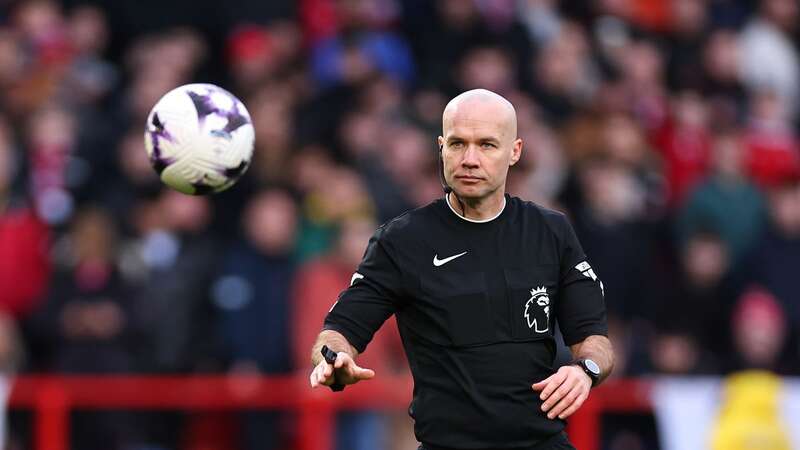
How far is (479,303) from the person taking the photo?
664 centimetres

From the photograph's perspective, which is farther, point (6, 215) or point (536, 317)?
point (6, 215)

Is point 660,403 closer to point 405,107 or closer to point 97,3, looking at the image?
point 405,107

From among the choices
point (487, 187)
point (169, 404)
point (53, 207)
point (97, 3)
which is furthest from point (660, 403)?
point (97, 3)

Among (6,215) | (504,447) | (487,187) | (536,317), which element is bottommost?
(504,447)

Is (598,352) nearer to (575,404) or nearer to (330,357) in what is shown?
(575,404)

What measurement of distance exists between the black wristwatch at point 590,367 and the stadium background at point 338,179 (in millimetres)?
5178

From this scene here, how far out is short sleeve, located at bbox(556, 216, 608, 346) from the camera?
6.78m

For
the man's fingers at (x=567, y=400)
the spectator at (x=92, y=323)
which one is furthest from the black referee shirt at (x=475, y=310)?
the spectator at (x=92, y=323)

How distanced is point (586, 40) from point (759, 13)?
1.98 m

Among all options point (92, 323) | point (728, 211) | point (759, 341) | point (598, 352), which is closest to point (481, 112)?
point (598, 352)

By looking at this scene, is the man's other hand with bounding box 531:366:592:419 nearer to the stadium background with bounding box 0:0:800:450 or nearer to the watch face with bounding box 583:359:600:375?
the watch face with bounding box 583:359:600:375

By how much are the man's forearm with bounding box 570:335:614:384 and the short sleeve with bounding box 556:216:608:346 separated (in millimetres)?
25

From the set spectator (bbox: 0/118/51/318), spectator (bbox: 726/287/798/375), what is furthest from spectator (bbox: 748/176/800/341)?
spectator (bbox: 0/118/51/318)

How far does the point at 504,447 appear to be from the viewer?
656cm
